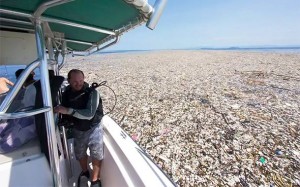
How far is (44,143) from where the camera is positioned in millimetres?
1665

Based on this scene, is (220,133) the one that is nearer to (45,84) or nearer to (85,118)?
(85,118)

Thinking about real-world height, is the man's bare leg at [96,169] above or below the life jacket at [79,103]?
below

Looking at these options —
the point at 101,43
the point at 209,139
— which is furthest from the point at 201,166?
the point at 101,43

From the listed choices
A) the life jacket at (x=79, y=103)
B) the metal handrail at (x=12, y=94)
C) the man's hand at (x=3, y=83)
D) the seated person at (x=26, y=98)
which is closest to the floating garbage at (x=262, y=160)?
the life jacket at (x=79, y=103)

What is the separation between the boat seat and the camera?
64.9 inches

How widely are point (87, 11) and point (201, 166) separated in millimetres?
3062

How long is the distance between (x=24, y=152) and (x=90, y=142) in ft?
2.39

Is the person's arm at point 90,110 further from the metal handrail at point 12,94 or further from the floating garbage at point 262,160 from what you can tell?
the floating garbage at point 262,160

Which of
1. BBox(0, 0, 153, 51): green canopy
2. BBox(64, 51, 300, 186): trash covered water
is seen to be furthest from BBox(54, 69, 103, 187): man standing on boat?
BBox(64, 51, 300, 186): trash covered water

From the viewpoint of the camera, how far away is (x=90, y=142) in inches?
92.3

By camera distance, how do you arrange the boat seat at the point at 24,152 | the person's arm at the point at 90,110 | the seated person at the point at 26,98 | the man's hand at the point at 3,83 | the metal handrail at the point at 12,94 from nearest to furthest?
the metal handrail at the point at 12,94 → the boat seat at the point at 24,152 → the seated person at the point at 26,98 → the person's arm at the point at 90,110 → the man's hand at the point at 3,83

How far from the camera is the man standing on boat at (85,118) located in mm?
2289

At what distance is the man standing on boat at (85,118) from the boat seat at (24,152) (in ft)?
1.63

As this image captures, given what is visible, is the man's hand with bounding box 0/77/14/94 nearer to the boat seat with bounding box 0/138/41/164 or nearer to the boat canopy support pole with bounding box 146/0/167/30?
the boat seat with bounding box 0/138/41/164
